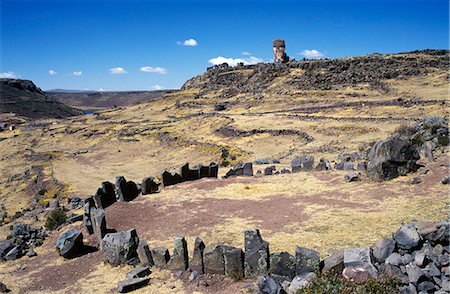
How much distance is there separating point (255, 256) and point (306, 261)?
1516 mm

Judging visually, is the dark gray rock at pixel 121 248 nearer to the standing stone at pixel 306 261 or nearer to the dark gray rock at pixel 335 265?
the standing stone at pixel 306 261

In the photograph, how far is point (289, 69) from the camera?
85.2 m

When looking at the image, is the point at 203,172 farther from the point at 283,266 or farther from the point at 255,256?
the point at 283,266

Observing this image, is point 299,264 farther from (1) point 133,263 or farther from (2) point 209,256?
(1) point 133,263

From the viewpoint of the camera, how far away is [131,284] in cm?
1128

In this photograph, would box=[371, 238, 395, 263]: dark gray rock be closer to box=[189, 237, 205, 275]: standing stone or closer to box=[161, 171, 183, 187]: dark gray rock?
box=[189, 237, 205, 275]: standing stone

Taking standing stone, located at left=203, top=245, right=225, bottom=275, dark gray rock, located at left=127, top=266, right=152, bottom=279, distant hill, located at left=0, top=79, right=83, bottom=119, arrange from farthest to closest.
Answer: distant hill, located at left=0, top=79, right=83, bottom=119
dark gray rock, located at left=127, top=266, right=152, bottom=279
standing stone, located at left=203, top=245, right=225, bottom=275

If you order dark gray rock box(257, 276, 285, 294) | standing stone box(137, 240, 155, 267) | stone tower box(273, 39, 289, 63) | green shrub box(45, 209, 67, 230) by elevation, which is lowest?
green shrub box(45, 209, 67, 230)

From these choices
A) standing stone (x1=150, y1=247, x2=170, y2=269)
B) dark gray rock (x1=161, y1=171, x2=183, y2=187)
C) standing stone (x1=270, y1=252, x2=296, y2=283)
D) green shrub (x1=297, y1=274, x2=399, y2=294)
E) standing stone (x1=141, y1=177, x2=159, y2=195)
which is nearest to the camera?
green shrub (x1=297, y1=274, x2=399, y2=294)

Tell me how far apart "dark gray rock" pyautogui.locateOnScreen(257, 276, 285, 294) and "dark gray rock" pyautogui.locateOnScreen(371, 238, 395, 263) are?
8.17ft

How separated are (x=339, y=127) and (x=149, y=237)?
27.6 meters

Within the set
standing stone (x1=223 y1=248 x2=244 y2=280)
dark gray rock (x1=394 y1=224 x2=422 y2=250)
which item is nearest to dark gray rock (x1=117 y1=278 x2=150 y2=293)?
standing stone (x1=223 y1=248 x2=244 y2=280)

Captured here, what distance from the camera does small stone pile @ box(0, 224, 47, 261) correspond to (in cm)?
1570

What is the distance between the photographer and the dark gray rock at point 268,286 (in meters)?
9.33
